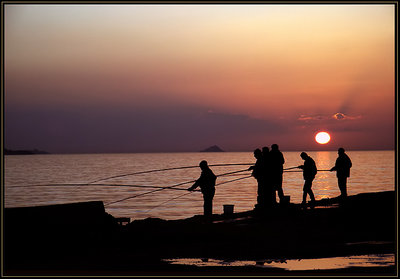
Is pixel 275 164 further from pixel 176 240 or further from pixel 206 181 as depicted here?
pixel 176 240

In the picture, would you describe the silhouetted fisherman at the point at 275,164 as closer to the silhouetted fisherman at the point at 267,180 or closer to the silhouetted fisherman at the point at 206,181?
the silhouetted fisherman at the point at 267,180

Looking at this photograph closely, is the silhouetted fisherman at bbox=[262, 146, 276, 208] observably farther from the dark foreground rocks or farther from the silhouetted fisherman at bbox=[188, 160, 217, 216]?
the silhouetted fisherman at bbox=[188, 160, 217, 216]

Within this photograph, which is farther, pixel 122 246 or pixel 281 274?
pixel 122 246

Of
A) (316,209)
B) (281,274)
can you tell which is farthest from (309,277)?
(316,209)

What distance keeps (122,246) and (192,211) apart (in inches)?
991

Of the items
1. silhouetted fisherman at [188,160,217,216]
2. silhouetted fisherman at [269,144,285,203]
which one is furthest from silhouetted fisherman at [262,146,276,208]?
silhouetted fisherman at [188,160,217,216]

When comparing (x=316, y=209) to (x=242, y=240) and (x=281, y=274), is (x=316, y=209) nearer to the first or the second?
(x=242, y=240)

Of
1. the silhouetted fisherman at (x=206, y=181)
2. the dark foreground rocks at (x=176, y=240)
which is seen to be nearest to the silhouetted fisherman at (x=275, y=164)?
the dark foreground rocks at (x=176, y=240)

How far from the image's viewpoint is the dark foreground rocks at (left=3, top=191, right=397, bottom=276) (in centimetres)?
1162

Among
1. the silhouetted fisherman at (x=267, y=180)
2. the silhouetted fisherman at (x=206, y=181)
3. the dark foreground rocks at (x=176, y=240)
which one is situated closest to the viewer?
the dark foreground rocks at (x=176, y=240)

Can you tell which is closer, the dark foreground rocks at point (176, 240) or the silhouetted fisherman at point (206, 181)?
the dark foreground rocks at point (176, 240)

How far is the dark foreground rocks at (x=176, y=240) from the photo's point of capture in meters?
11.6

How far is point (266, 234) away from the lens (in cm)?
1466

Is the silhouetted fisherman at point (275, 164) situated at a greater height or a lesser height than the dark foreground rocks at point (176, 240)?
greater
